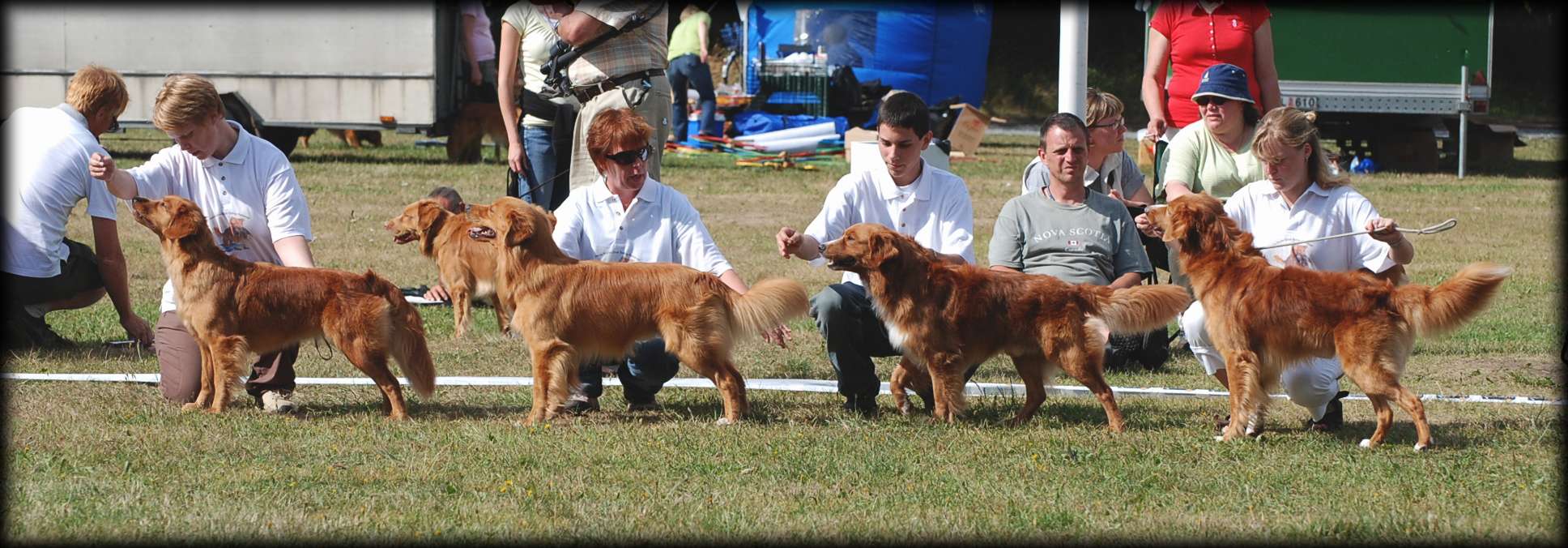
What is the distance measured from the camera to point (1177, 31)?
7.91 meters

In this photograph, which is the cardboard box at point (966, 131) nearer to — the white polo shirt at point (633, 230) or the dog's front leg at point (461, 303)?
the dog's front leg at point (461, 303)

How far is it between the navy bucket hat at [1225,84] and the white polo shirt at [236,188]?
4126mm

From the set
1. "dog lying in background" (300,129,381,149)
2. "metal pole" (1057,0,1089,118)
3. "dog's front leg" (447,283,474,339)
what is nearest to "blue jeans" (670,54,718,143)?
"dog lying in background" (300,129,381,149)

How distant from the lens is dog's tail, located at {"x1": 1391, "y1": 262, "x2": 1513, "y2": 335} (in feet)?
15.9

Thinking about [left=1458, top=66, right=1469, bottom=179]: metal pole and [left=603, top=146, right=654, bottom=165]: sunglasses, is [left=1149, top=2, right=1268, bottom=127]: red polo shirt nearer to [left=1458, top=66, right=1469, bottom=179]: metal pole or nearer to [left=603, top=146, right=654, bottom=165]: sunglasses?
[left=603, top=146, right=654, bottom=165]: sunglasses

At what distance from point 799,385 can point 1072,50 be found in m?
2.86

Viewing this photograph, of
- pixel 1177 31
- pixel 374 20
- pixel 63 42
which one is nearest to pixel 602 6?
pixel 1177 31

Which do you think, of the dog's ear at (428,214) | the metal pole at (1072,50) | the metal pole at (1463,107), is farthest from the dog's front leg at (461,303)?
the metal pole at (1463,107)

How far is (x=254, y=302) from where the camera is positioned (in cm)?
558

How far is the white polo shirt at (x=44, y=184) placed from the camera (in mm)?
6629

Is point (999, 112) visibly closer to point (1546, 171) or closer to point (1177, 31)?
point (1546, 171)

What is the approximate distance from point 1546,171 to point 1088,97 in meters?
13.3

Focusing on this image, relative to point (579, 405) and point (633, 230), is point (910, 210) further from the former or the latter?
point (579, 405)

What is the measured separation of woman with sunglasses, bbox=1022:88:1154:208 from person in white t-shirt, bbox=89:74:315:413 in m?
3.56
